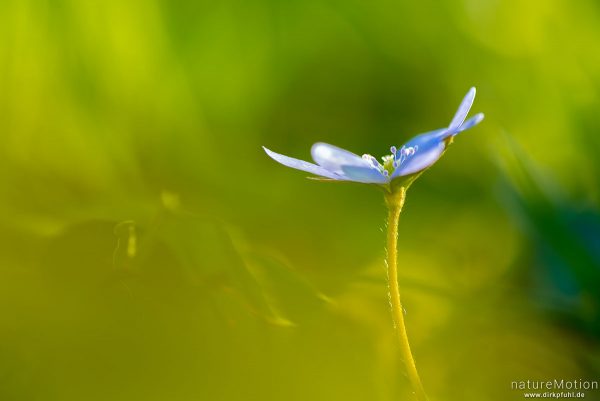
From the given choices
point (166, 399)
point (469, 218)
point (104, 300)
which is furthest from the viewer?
point (469, 218)

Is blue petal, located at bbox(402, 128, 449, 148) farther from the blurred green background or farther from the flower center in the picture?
the blurred green background

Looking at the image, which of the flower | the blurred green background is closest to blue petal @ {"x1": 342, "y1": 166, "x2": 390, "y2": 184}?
the flower

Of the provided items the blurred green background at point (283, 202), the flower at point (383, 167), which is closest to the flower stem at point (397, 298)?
the flower at point (383, 167)

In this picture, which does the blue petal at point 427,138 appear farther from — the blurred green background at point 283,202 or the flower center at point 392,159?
the blurred green background at point 283,202

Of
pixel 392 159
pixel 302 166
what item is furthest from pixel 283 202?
pixel 302 166

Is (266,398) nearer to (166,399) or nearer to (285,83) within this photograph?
(166,399)

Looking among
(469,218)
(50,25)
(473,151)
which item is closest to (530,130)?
(473,151)

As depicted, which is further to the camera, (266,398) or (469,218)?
(469,218)
